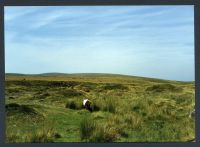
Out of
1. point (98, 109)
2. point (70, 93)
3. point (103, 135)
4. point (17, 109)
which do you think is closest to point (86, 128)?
point (103, 135)

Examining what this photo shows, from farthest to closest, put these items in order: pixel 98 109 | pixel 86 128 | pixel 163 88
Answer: pixel 163 88, pixel 98 109, pixel 86 128

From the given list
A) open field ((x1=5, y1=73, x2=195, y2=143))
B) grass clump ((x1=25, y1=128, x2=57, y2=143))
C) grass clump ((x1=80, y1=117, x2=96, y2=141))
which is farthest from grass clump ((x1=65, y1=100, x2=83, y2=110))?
grass clump ((x1=25, y1=128, x2=57, y2=143))

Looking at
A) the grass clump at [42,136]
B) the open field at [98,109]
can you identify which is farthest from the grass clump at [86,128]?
the grass clump at [42,136]

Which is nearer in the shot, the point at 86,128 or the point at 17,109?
the point at 86,128

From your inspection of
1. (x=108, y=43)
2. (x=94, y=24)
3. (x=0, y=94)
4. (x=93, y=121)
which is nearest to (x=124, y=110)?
(x=93, y=121)

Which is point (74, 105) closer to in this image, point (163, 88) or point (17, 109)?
point (17, 109)

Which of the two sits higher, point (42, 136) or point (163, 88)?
point (163, 88)

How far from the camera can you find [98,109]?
4094mm

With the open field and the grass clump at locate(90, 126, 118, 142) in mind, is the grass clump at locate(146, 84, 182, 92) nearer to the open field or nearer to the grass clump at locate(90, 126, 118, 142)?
the open field

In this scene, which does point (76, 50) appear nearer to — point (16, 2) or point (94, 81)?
point (94, 81)

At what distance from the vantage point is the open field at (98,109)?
3.81 m

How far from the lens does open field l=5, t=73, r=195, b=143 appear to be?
150 inches

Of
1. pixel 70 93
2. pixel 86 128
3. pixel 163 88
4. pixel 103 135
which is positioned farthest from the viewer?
pixel 163 88

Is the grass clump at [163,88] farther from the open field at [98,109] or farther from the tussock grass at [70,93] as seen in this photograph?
the tussock grass at [70,93]
